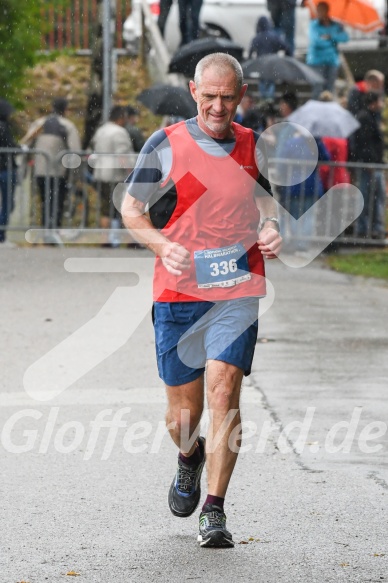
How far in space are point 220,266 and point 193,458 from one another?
3.04 ft

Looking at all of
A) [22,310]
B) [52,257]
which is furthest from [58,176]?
[22,310]

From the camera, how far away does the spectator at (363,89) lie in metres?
19.0

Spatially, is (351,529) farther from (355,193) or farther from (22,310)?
(355,193)

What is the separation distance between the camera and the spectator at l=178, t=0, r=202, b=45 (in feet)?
73.0

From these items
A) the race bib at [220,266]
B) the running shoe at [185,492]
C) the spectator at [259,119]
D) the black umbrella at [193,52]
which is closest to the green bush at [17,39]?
the black umbrella at [193,52]

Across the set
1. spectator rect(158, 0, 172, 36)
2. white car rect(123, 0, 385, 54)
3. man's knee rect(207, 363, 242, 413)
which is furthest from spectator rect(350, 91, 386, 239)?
man's knee rect(207, 363, 242, 413)

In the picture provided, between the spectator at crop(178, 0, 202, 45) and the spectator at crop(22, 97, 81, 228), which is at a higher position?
the spectator at crop(178, 0, 202, 45)

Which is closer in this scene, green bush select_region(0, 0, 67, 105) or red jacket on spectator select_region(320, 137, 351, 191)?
red jacket on spectator select_region(320, 137, 351, 191)

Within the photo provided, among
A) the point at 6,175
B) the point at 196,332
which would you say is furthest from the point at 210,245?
the point at 6,175

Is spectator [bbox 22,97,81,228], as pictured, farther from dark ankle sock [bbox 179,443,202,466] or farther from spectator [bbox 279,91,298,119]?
dark ankle sock [bbox 179,443,202,466]

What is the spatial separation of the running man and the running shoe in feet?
0.99

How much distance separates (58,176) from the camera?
61.2ft

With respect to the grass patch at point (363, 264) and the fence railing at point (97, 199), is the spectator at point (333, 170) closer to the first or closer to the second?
the fence railing at point (97, 199)

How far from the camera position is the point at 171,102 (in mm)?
19172
